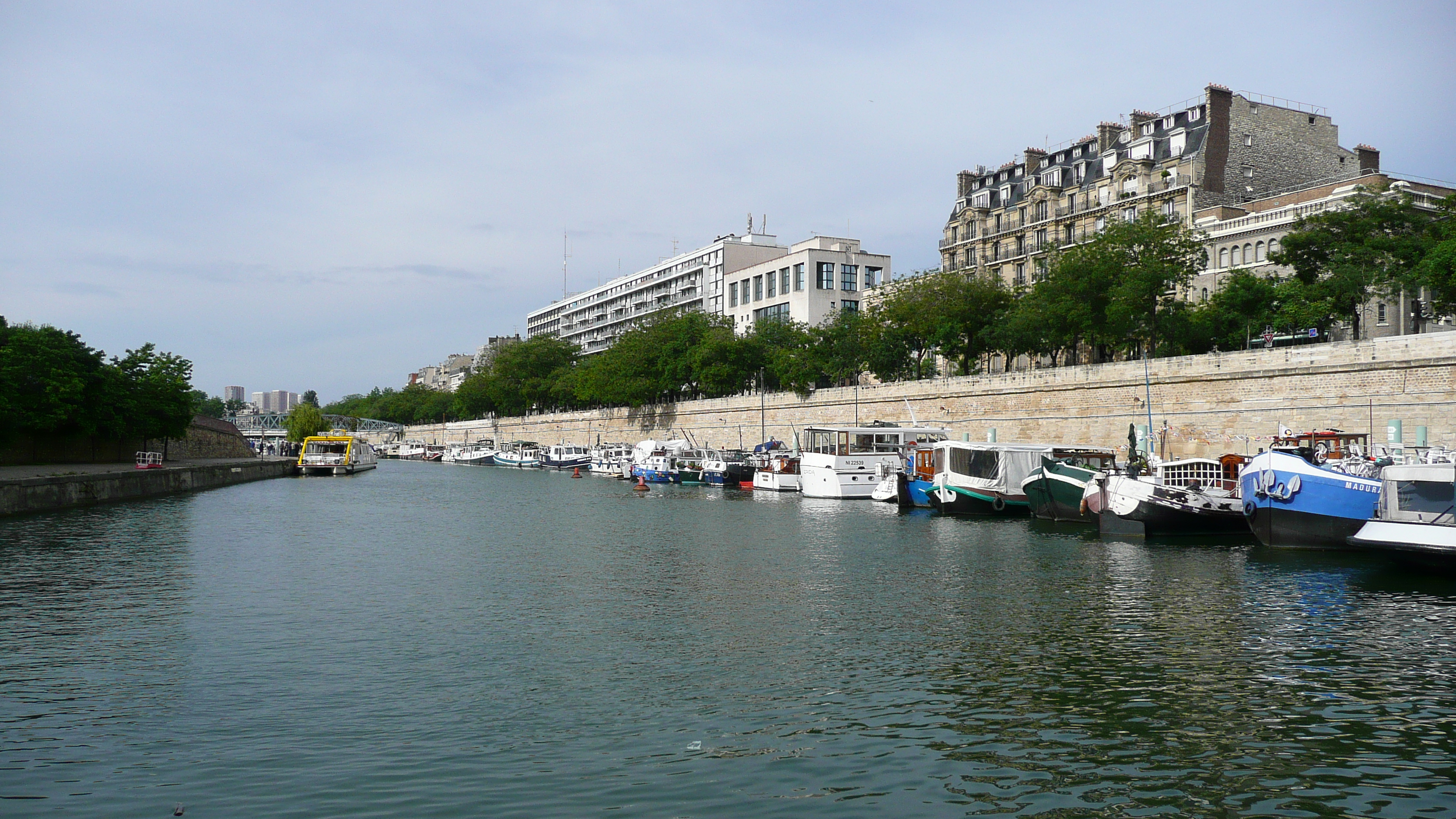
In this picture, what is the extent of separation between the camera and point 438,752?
35.3 feet

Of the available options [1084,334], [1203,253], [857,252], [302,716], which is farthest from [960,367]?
[302,716]

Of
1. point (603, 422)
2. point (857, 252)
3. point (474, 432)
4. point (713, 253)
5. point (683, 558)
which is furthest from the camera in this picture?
point (474, 432)

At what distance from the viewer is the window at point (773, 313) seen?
343 feet

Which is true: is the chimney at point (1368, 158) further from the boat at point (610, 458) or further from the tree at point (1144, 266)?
the boat at point (610, 458)

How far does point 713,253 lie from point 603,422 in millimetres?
27777

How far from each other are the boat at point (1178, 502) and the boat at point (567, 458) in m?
68.7

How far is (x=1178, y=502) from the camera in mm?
31344

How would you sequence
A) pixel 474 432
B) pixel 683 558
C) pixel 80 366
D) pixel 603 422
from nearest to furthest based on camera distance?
1. pixel 683 558
2. pixel 80 366
3. pixel 603 422
4. pixel 474 432

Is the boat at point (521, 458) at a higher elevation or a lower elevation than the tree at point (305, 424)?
lower

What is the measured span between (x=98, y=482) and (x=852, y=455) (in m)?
33.9

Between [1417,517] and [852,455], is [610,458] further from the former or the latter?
[1417,517]

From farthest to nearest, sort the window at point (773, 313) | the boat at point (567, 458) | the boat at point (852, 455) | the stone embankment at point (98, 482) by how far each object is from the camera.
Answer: the window at point (773, 313) < the boat at point (567, 458) < the boat at point (852, 455) < the stone embankment at point (98, 482)

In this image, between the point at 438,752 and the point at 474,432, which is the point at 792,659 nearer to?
the point at 438,752

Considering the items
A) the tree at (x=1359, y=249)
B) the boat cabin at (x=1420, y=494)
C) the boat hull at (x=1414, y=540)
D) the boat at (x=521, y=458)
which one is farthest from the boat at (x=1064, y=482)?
the boat at (x=521, y=458)
